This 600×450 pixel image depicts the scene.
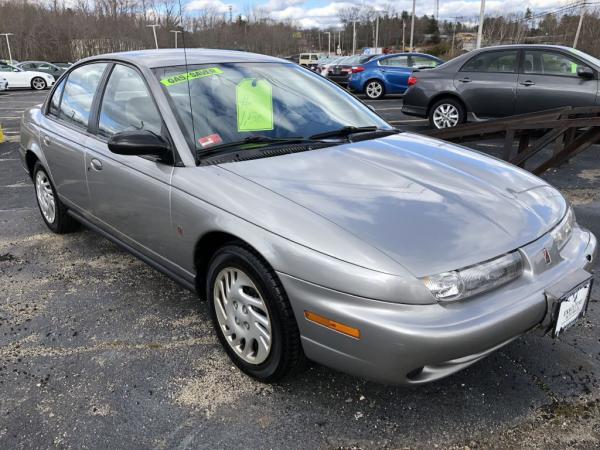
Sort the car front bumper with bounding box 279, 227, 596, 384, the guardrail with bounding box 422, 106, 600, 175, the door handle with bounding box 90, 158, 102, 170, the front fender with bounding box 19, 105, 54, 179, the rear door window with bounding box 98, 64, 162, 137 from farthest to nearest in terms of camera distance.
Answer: the guardrail with bounding box 422, 106, 600, 175 < the front fender with bounding box 19, 105, 54, 179 < the door handle with bounding box 90, 158, 102, 170 < the rear door window with bounding box 98, 64, 162, 137 < the car front bumper with bounding box 279, 227, 596, 384

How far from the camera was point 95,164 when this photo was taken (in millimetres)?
3262

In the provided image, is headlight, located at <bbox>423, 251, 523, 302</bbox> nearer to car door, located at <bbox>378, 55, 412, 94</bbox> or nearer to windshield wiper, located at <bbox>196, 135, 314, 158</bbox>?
windshield wiper, located at <bbox>196, 135, 314, 158</bbox>

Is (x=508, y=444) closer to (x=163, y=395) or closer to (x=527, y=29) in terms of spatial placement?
(x=163, y=395)

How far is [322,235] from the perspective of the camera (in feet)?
6.55

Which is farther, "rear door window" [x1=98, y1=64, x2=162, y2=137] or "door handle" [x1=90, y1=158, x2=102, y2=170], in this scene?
"door handle" [x1=90, y1=158, x2=102, y2=170]

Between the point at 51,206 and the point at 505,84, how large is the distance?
275 inches

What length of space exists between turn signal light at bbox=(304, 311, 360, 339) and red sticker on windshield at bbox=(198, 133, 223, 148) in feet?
3.61

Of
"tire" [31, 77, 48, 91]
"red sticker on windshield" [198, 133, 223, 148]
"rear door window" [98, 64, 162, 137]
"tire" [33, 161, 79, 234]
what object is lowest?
"tire" [31, 77, 48, 91]

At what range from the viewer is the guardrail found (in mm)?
5301

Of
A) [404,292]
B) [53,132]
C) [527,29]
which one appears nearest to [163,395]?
[404,292]

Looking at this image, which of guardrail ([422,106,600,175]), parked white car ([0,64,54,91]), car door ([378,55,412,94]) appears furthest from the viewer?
parked white car ([0,64,54,91])

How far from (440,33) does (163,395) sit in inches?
3960

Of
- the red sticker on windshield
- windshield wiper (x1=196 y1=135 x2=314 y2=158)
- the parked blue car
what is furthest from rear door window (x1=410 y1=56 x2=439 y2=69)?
the red sticker on windshield

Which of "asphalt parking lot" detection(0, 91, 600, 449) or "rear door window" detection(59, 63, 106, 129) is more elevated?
"rear door window" detection(59, 63, 106, 129)
